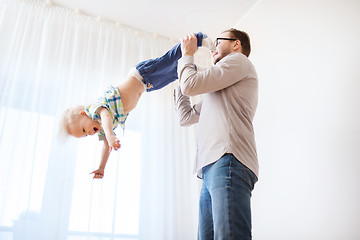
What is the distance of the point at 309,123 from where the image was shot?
184 cm

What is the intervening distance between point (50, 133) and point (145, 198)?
0.78m

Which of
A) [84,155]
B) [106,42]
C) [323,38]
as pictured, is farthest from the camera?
[106,42]

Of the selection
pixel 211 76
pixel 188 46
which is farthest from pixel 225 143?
pixel 188 46

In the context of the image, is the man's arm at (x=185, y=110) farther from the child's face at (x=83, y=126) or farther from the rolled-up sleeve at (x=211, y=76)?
the child's face at (x=83, y=126)

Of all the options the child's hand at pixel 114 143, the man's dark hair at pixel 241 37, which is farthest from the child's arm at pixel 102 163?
the man's dark hair at pixel 241 37

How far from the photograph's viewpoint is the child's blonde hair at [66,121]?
6.11 ft

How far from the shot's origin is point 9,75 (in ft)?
6.99

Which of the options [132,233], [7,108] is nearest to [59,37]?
[7,108]

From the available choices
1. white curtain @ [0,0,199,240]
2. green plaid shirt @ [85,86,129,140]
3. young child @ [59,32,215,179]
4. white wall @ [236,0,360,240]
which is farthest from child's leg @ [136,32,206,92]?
white wall @ [236,0,360,240]

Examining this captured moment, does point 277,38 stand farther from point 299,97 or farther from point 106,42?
point 106,42

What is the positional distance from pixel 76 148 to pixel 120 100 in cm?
60

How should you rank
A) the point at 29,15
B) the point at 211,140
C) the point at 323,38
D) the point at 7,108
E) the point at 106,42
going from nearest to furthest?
the point at 211,140 < the point at 323,38 < the point at 7,108 < the point at 29,15 < the point at 106,42

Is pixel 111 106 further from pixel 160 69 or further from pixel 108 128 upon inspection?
pixel 160 69

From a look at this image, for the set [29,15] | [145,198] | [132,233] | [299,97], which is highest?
[29,15]
